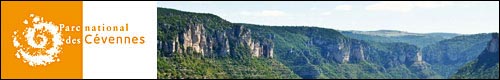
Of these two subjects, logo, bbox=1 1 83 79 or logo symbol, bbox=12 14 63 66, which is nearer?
logo, bbox=1 1 83 79

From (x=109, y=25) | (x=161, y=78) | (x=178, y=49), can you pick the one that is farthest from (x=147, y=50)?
(x=178, y=49)

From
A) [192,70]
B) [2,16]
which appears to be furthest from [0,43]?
[192,70]

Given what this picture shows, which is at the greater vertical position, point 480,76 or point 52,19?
point 52,19

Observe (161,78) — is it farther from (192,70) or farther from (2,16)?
(2,16)

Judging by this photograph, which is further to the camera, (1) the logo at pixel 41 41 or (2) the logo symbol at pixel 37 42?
(2) the logo symbol at pixel 37 42

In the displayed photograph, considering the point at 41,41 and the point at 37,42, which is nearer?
the point at 37,42

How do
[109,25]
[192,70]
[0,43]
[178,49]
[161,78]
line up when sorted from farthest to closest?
[178,49]
[192,70]
[161,78]
[0,43]
[109,25]

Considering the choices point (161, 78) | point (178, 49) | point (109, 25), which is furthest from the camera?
point (178, 49)

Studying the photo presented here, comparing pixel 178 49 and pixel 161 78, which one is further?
pixel 178 49
